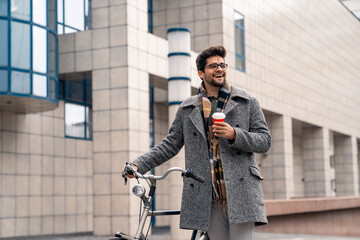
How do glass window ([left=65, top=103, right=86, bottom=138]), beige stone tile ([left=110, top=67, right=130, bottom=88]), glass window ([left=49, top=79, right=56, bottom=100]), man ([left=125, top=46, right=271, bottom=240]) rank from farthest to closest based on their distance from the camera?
1. glass window ([left=65, top=103, right=86, bottom=138])
2. beige stone tile ([left=110, top=67, right=130, bottom=88])
3. glass window ([left=49, top=79, right=56, bottom=100])
4. man ([left=125, top=46, right=271, bottom=240])

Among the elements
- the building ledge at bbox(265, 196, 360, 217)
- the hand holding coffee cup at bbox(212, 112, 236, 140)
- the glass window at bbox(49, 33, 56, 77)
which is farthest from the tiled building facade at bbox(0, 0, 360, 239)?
the hand holding coffee cup at bbox(212, 112, 236, 140)

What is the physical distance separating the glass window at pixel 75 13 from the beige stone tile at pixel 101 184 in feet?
16.7

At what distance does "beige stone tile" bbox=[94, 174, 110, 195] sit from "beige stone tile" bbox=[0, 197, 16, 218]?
2385mm

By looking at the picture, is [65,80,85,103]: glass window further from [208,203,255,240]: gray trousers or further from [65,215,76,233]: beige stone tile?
[208,203,255,240]: gray trousers

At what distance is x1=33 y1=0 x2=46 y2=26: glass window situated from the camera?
595 inches

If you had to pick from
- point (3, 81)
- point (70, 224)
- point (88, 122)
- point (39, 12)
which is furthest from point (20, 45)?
point (70, 224)

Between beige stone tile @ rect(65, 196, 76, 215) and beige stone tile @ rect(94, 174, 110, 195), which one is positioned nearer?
beige stone tile @ rect(94, 174, 110, 195)

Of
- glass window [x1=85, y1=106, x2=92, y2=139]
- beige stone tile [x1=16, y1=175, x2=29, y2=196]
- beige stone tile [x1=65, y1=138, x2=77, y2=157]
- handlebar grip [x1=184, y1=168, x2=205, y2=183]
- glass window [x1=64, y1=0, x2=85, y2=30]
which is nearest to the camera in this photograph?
handlebar grip [x1=184, y1=168, x2=205, y2=183]

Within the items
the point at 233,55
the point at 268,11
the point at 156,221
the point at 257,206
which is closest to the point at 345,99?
the point at 268,11

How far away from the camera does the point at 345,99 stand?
36719 millimetres

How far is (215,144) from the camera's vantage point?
3.98 m

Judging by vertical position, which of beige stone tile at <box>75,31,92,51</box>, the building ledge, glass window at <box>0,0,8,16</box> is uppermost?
glass window at <box>0,0,8,16</box>

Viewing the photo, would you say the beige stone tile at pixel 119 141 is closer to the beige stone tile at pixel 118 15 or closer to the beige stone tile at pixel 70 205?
the beige stone tile at pixel 118 15

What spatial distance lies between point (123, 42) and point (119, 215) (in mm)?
4619
